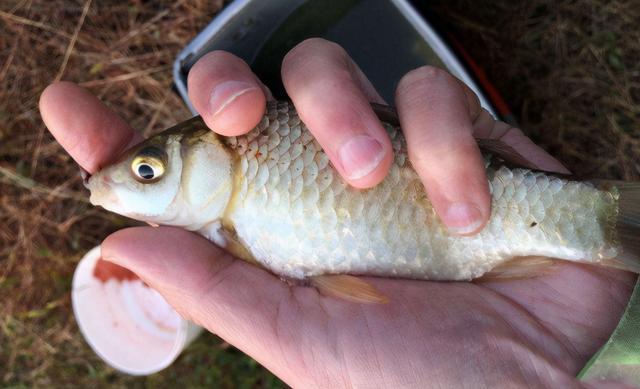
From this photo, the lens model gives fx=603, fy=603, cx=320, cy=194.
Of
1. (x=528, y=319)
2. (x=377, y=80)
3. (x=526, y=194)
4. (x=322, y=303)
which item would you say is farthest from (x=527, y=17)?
(x=322, y=303)

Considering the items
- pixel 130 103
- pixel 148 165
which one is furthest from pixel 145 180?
pixel 130 103

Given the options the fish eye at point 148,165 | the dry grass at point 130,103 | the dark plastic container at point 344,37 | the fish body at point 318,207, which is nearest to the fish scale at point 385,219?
the fish body at point 318,207

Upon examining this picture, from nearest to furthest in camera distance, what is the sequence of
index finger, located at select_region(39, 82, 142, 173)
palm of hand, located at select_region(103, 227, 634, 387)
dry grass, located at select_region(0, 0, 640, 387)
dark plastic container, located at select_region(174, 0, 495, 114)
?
palm of hand, located at select_region(103, 227, 634, 387) → index finger, located at select_region(39, 82, 142, 173) → dark plastic container, located at select_region(174, 0, 495, 114) → dry grass, located at select_region(0, 0, 640, 387)

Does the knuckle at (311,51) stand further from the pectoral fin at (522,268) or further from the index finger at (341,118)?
the pectoral fin at (522,268)

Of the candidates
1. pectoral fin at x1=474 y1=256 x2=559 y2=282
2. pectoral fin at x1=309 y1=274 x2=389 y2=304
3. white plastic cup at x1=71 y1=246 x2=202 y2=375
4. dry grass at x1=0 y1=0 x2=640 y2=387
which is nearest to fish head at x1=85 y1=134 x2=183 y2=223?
pectoral fin at x1=309 y1=274 x2=389 y2=304

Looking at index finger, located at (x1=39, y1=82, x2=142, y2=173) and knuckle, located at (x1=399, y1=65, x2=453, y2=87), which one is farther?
index finger, located at (x1=39, y1=82, x2=142, y2=173)

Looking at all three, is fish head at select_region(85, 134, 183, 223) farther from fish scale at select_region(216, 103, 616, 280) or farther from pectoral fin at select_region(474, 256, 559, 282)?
pectoral fin at select_region(474, 256, 559, 282)

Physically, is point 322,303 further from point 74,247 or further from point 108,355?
point 74,247
